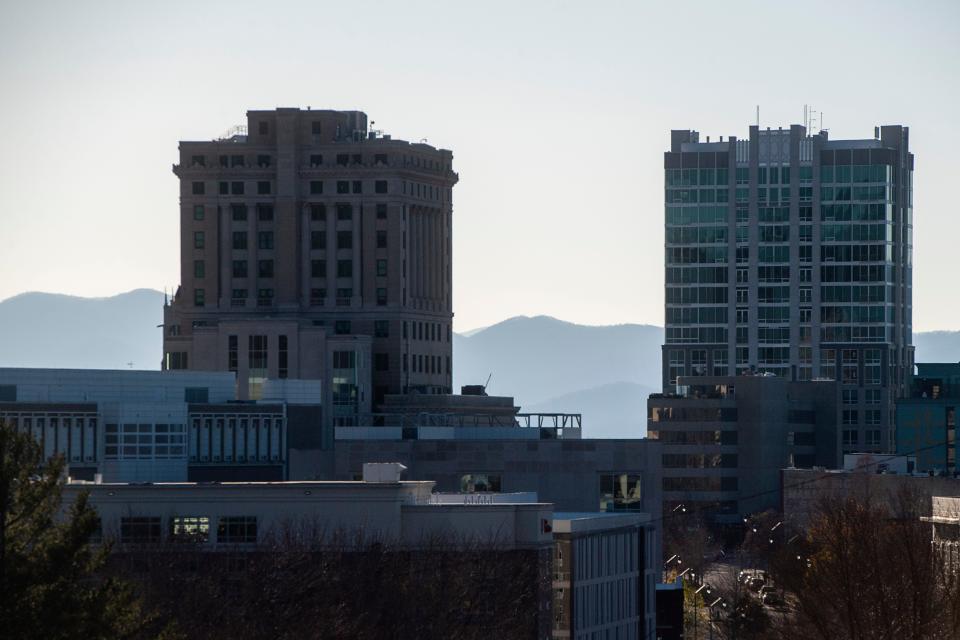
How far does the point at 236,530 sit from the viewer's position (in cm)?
15462

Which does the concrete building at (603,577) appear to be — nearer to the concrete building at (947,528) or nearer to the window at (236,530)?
the concrete building at (947,528)

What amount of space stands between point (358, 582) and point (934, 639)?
33727 mm

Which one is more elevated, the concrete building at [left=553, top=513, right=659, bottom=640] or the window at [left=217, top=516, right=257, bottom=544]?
the window at [left=217, top=516, right=257, bottom=544]

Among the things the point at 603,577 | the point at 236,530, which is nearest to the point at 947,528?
the point at 603,577

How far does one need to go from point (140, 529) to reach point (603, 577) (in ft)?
118

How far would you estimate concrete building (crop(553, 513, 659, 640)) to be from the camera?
551 ft

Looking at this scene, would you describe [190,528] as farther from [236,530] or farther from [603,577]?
[603,577]

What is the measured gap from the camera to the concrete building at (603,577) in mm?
168000

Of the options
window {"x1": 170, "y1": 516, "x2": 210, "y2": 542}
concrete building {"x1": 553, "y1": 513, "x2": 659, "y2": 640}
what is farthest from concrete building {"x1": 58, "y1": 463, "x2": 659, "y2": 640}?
concrete building {"x1": 553, "y1": 513, "x2": 659, "y2": 640}

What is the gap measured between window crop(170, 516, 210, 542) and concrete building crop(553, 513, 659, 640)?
23715mm

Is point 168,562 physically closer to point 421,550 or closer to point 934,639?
point 421,550

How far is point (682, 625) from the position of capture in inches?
7559

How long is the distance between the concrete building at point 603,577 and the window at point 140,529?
26134mm

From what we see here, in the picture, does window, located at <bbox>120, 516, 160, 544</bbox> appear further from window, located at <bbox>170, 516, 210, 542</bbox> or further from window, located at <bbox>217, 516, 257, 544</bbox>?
window, located at <bbox>217, 516, 257, 544</bbox>
